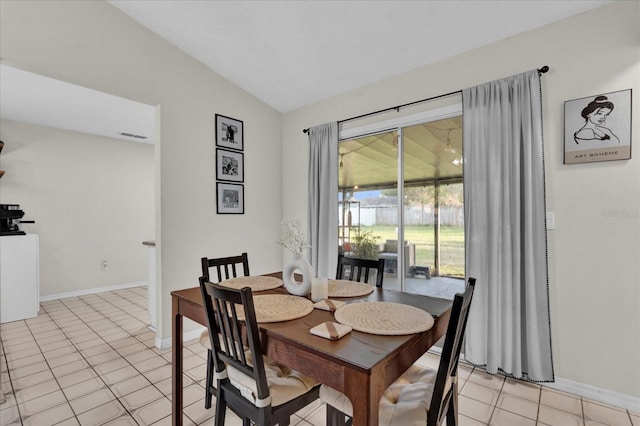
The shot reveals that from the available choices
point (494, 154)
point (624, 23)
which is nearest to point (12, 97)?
point (494, 154)

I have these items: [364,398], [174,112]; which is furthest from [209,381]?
[174,112]

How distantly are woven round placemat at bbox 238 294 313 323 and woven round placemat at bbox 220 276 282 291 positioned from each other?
175 millimetres

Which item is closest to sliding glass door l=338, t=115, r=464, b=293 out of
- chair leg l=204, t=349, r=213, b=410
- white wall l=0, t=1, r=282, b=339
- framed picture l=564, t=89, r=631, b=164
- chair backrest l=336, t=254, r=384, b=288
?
framed picture l=564, t=89, r=631, b=164

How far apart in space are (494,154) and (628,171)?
772 millimetres

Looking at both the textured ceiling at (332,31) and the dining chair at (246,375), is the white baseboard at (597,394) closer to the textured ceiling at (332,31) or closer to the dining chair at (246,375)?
the dining chair at (246,375)

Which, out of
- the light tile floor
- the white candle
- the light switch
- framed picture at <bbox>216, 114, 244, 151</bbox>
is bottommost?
the light tile floor

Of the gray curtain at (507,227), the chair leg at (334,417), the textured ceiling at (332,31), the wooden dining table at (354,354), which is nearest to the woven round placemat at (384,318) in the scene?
the wooden dining table at (354,354)

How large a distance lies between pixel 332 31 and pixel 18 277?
4506mm

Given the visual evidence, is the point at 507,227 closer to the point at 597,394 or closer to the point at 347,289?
the point at 597,394

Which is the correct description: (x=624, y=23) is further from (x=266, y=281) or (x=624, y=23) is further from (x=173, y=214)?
(x=173, y=214)

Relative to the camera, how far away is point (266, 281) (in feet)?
6.98

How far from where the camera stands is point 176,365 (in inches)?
70.6

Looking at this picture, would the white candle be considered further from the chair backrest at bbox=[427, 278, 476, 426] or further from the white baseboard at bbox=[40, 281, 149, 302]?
the white baseboard at bbox=[40, 281, 149, 302]

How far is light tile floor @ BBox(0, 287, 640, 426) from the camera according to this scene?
6.30 ft
